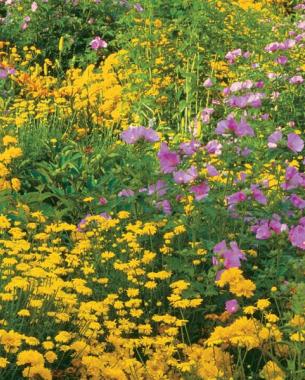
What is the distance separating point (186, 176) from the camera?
3.49m

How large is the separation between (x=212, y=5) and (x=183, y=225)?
3.43 meters

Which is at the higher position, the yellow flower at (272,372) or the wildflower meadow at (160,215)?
the yellow flower at (272,372)

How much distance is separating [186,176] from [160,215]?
0.81 feet

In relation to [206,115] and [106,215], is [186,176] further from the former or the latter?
[206,115]

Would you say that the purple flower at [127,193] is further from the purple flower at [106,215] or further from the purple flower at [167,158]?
the purple flower at [167,158]

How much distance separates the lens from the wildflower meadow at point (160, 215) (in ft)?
9.18

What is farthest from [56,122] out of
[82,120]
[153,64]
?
[153,64]

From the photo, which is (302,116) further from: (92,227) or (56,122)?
(92,227)

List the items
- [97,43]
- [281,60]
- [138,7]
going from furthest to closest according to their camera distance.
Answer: [97,43] < [138,7] < [281,60]

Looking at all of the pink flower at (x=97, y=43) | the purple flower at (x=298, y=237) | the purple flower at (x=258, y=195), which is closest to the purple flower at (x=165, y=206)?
the purple flower at (x=258, y=195)

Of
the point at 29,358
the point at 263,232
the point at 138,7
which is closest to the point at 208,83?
the point at 138,7

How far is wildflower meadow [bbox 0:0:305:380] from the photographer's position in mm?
2797

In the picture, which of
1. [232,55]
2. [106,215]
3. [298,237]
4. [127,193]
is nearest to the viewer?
[298,237]

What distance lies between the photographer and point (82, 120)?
19.8 feet
